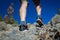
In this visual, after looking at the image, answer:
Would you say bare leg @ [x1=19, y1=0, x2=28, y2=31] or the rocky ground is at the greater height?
bare leg @ [x1=19, y1=0, x2=28, y2=31]

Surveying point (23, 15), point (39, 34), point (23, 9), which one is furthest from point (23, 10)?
point (39, 34)

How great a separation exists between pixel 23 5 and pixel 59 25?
7.41 feet

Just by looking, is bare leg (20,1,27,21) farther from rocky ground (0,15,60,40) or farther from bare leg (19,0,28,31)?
rocky ground (0,15,60,40)

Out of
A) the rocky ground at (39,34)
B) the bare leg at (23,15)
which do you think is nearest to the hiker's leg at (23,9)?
the bare leg at (23,15)

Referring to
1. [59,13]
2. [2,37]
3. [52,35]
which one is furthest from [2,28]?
[52,35]

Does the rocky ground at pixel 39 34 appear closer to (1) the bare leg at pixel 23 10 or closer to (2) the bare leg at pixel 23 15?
(2) the bare leg at pixel 23 15

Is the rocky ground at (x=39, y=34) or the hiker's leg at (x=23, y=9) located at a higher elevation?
the hiker's leg at (x=23, y=9)

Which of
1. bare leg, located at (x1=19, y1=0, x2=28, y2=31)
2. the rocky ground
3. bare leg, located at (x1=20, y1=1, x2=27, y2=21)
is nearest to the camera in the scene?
the rocky ground

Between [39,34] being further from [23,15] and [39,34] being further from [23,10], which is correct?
[23,10]

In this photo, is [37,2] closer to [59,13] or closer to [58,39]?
[59,13]

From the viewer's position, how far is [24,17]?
794 cm

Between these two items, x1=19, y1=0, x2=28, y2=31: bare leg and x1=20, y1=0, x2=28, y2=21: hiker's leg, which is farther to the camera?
x1=20, y1=0, x2=28, y2=21: hiker's leg

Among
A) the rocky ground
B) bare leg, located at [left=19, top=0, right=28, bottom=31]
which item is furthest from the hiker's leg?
the rocky ground

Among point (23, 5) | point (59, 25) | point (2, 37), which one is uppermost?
point (23, 5)
